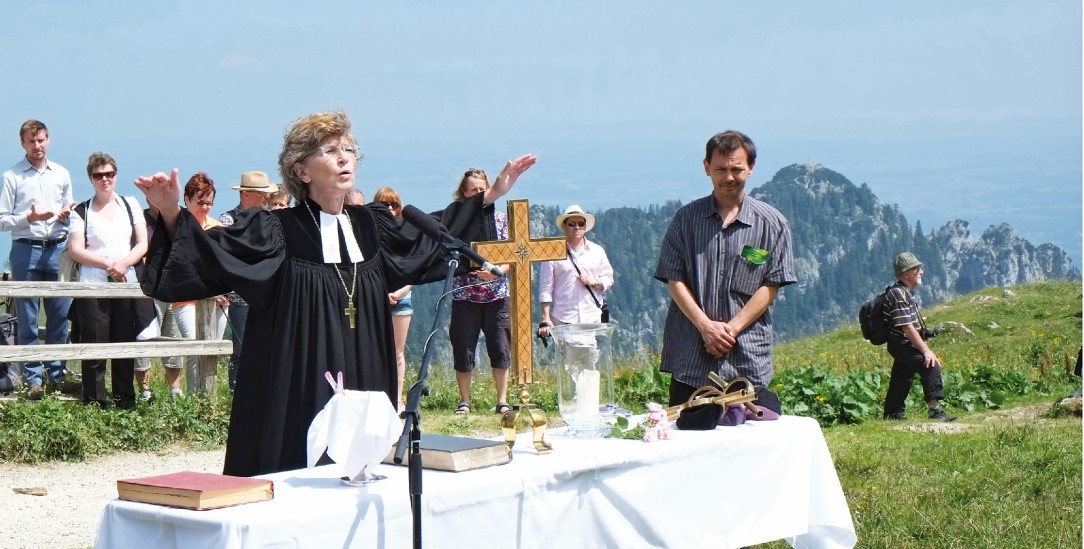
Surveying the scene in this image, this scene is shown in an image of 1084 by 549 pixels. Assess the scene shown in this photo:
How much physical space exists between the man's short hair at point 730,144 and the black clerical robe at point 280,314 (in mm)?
1724

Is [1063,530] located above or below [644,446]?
below

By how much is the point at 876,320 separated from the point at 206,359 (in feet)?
19.6

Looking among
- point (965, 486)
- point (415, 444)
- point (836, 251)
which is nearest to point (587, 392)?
point (415, 444)

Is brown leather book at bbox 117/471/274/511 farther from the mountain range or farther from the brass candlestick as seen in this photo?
the mountain range

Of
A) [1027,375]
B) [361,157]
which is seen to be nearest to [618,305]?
[1027,375]

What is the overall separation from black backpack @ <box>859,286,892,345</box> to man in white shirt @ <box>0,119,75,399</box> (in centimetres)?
700

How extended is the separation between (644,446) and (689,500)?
11.1 inches

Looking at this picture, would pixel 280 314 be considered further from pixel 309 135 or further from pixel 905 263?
pixel 905 263

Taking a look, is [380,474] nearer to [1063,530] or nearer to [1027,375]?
[1063,530]

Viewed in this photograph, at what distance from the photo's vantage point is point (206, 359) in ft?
36.0

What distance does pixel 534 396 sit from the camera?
12516 mm

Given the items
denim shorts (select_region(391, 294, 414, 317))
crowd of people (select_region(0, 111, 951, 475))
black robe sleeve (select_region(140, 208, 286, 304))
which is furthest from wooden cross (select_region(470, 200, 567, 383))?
denim shorts (select_region(391, 294, 414, 317))

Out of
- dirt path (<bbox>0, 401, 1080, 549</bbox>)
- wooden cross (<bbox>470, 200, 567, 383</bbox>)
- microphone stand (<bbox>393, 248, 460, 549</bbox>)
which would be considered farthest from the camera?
dirt path (<bbox>0, 401, 1080, 549</bbox>)

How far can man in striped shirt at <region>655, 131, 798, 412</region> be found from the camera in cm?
573
